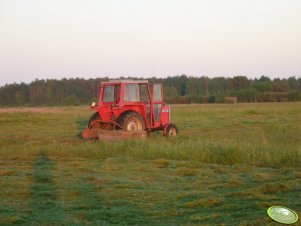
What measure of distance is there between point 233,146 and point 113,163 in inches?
109

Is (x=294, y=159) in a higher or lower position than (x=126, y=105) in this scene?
lower

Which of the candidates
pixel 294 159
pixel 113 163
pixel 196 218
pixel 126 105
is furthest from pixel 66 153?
pixel 196 218

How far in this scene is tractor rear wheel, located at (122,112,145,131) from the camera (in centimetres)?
1506

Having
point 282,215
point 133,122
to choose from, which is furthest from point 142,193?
point 133,122

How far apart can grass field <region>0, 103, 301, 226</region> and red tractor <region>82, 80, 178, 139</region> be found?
239 cm

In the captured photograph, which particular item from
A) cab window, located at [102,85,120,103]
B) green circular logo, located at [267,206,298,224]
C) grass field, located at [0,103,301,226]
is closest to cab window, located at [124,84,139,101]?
cab window, located at [102,85,120,103]

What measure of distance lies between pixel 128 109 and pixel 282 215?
1066cm

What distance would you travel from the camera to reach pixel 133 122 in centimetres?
1531

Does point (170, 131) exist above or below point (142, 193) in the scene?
above

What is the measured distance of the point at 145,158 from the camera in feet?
37.8

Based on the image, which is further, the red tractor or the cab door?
the cab door

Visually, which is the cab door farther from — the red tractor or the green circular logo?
the green circular logo

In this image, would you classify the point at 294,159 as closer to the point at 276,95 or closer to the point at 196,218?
the point at 196,218

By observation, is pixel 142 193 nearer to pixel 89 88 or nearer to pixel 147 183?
pixel 147 183
